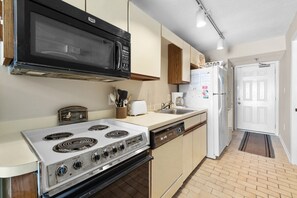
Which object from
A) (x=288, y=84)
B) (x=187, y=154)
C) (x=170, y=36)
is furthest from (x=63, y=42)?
(x=288, y=84)

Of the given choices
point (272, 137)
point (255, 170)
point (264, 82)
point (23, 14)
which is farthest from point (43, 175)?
point (264, 82)

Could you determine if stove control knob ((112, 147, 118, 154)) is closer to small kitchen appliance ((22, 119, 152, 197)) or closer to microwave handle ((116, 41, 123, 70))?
small kitchen appliance ((22, 119, 152, 197))

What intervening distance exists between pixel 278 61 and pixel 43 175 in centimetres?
521

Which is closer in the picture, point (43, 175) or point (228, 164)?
point (43, 175)

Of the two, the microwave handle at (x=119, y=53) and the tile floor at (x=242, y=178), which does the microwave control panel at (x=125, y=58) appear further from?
the tile floor at (x=242, y=178)

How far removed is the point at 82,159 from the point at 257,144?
12.5 feet

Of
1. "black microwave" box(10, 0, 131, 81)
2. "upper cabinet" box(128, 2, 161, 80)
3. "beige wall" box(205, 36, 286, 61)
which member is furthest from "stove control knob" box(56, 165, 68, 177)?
"beige wall" box(205, 36, 286, 61)

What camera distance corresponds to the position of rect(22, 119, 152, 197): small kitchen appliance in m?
0.64

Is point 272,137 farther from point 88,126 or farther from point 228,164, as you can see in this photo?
point 88,126

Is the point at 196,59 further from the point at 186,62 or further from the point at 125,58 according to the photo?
the point at 125,58

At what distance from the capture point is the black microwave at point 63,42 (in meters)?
0.74

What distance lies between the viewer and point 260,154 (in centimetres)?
273

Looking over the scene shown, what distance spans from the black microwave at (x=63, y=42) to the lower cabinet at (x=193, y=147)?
1.23m

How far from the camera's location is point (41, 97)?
1132 millimetres
